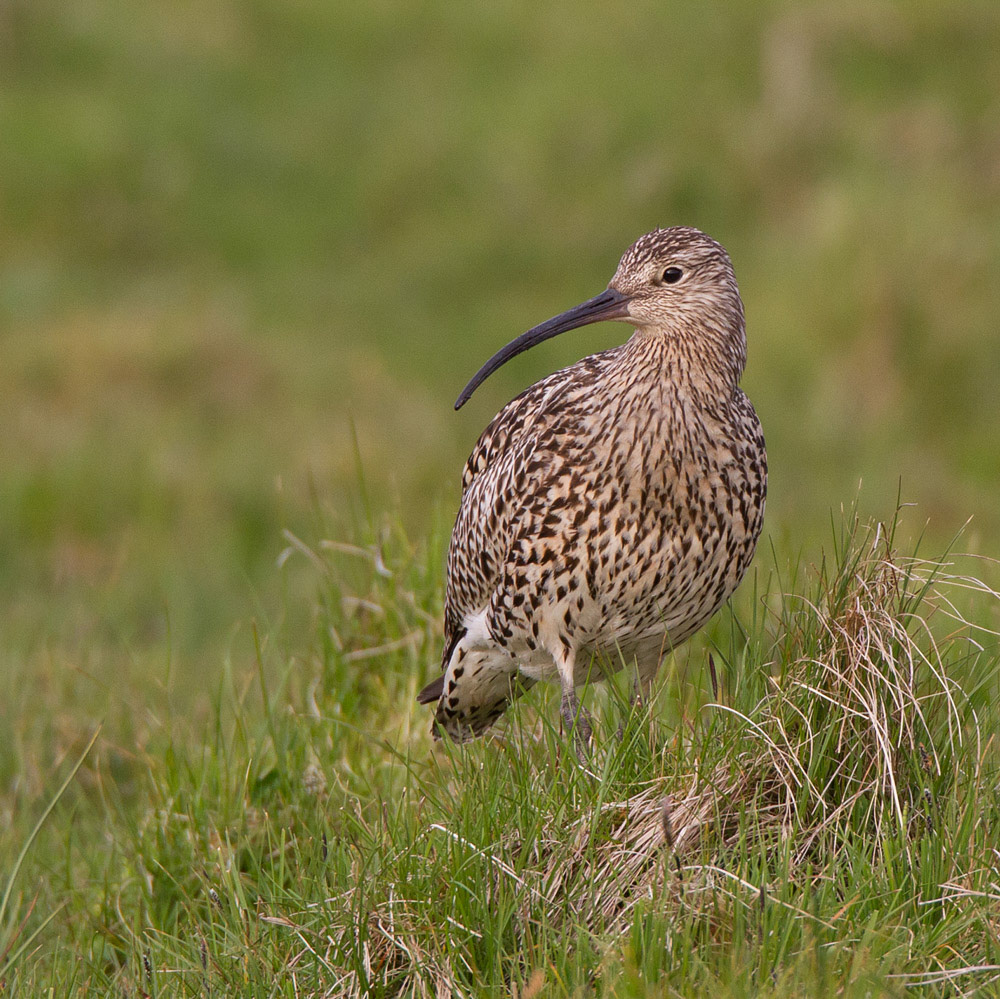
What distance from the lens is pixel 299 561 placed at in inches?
428

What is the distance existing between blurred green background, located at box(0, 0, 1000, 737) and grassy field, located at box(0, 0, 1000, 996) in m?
0.05

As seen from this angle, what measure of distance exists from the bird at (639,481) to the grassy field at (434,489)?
21cm

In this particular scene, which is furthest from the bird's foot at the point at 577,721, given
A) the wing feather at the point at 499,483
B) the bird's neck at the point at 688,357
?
the bird's neck at the point at 688,357

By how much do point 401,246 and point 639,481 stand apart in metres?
12.6

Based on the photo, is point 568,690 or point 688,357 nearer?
point 688,357

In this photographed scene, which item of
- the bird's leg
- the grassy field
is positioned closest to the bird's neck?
the grassy field

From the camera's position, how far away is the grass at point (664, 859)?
3363mm

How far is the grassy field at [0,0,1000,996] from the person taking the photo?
12.1 feet

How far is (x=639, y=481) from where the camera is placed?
4473mm

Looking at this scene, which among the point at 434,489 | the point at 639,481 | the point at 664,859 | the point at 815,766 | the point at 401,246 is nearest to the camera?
the point at 664,859

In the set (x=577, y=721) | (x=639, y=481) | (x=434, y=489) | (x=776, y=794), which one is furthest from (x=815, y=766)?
(x=434, y=489)

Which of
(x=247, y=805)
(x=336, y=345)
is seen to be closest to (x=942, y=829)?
(x=247, y=805)

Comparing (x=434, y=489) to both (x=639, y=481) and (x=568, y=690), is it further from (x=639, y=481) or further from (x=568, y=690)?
(x=639, y=481)

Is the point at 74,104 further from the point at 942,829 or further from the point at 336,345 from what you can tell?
the point at 942,829
